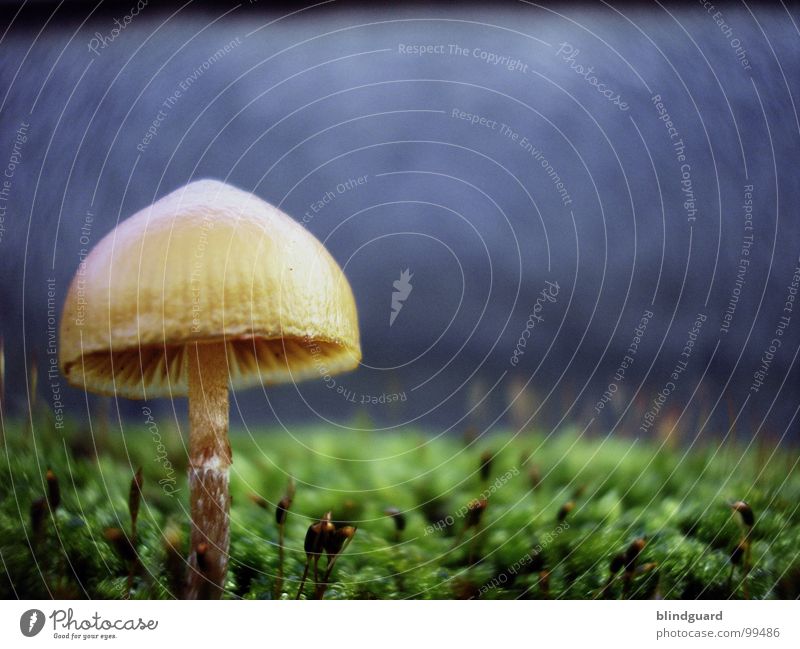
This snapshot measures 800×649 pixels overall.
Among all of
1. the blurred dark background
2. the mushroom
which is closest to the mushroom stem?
the mushroom

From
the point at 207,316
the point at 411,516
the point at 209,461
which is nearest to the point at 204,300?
the point at 207,316

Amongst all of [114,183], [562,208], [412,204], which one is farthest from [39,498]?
[562,208]

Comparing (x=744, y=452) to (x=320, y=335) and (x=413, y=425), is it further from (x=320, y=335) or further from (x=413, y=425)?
(x=320, y=335)

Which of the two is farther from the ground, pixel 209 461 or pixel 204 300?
pixel 204 300
